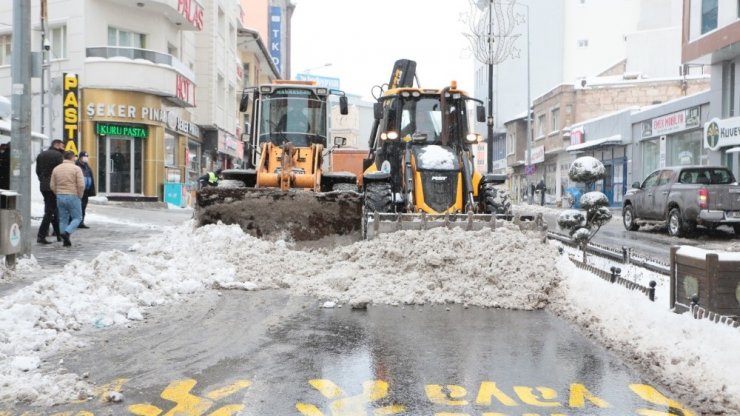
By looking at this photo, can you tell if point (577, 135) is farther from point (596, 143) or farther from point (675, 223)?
point (675, 223)

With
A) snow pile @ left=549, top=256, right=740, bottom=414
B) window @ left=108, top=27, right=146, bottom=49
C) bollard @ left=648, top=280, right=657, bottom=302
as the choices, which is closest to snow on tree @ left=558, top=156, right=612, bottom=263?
snow pile @ left=549, top=256, right=740, bottom=414

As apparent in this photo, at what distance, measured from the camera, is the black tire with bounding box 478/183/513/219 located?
38.7 feet

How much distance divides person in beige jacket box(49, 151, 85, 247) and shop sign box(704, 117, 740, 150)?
20196mm

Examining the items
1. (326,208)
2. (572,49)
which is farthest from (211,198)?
(572,49)

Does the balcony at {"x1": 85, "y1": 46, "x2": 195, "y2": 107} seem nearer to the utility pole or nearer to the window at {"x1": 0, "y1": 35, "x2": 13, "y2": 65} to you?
the window at {"x1": 0, "y1": 35, "x2": 13, "y2": 65}

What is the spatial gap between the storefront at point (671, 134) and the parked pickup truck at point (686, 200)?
909 centimetres

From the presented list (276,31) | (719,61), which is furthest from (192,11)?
(276,31)

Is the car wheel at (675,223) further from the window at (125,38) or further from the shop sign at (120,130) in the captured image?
the window at (125,38)

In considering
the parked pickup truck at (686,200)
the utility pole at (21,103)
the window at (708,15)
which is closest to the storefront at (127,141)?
the utility pole at (21,103)

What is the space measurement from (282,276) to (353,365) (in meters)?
3.96

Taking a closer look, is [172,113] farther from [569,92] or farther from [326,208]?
[569,92]

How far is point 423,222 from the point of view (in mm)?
9938

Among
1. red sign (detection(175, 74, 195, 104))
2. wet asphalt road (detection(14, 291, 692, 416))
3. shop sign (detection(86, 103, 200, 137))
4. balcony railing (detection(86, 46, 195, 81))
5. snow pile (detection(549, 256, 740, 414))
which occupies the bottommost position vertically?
wet asphalt road (detection(14, 291, 692, 416))

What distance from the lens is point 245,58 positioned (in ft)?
159
